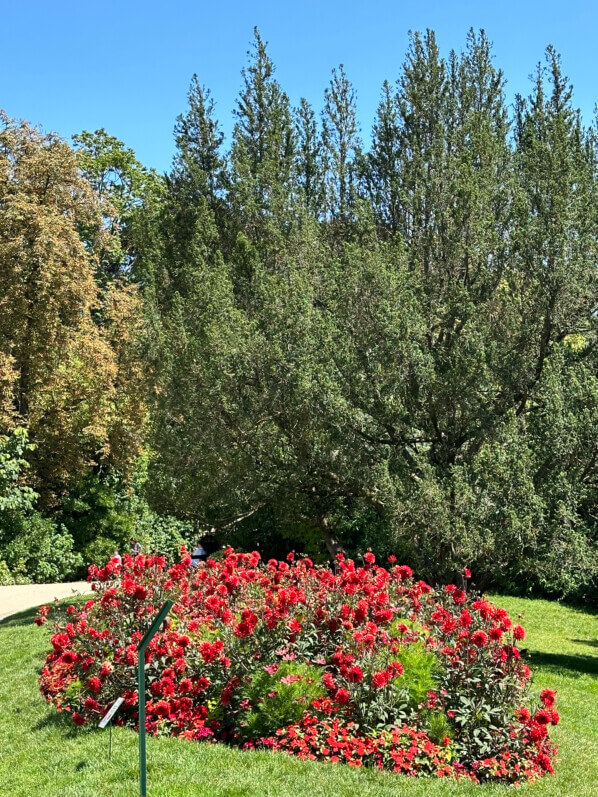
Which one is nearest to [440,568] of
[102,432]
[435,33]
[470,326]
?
[470,326]

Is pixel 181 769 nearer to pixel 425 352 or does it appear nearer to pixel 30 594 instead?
pixel 425 352

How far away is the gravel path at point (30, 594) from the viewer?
1253 centimetres

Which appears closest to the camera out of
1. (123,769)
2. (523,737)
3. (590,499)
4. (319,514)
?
(123,769)

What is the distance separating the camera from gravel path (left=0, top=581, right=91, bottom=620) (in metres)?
12.5

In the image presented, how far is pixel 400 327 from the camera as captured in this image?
820 cm

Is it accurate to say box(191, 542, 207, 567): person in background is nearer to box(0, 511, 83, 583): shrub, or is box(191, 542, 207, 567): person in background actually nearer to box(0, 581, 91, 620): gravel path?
box(0, 511, 83, 583): shrub

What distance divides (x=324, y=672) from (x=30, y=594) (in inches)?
398

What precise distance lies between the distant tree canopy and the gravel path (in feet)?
11.1

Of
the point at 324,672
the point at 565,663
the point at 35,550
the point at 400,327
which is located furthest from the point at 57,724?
the point at 35,550

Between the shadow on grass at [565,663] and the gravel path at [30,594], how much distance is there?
654 centimetres

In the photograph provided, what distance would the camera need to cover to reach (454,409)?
27.3ft

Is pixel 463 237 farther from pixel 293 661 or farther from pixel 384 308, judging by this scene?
pixel 293 661

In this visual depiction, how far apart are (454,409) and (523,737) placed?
13.2 feet

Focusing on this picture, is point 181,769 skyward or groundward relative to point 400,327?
groundward
